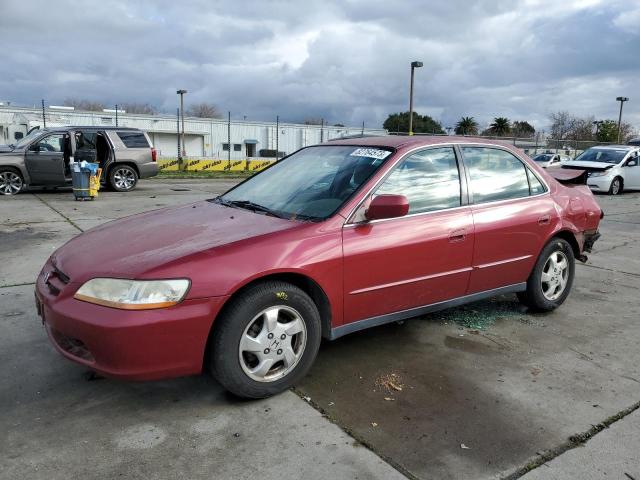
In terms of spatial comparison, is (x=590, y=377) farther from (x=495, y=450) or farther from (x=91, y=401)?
(x=91, y=401)

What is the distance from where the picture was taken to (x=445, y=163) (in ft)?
12.7

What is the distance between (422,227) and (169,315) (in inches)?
69.9

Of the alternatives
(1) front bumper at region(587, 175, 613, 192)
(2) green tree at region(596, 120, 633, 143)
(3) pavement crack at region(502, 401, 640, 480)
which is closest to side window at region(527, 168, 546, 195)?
(3) pavement crack at region(502, 401, 640, 480)

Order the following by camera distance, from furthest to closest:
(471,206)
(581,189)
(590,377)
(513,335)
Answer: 1. (581,189)
2. (513,335)
3. (471,206)
4. (590,377)

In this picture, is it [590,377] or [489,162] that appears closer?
[590,377]

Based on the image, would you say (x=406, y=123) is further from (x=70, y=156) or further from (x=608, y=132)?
(x=70, y=156)

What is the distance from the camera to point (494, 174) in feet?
13.5

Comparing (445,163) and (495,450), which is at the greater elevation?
(445,163)

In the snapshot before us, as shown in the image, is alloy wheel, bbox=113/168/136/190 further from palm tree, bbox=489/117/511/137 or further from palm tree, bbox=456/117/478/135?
palm tree, bbox=489/117/511/137

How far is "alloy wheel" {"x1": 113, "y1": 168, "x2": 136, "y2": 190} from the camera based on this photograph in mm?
14087

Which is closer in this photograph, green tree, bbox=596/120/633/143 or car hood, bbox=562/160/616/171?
car hood, bbox=562/160/616/171

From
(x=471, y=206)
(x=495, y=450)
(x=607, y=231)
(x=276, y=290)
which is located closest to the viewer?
(x=495, y=450)

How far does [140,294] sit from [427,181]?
7.02ft

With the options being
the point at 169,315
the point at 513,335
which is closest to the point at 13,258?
the point at 169,315
